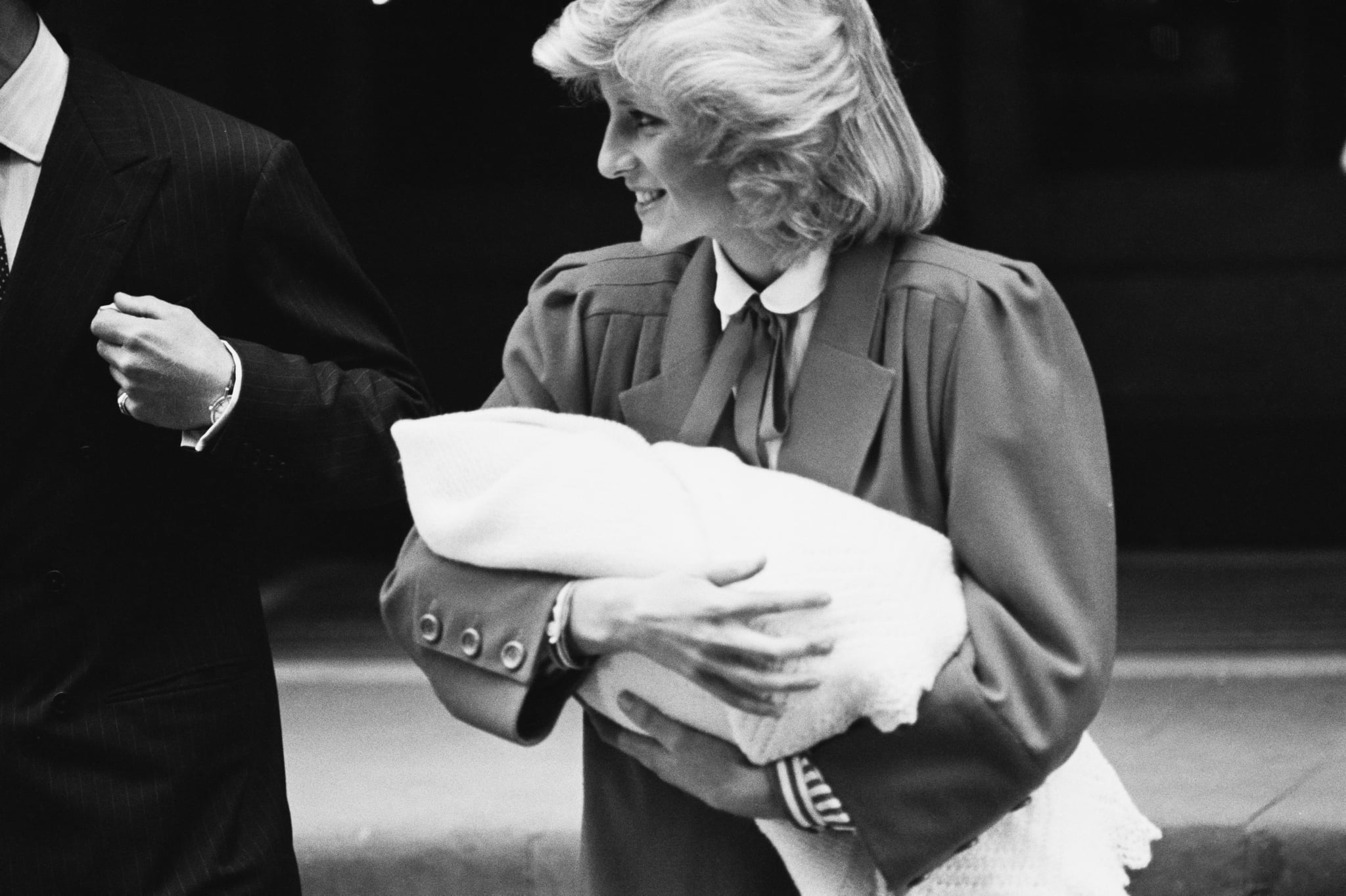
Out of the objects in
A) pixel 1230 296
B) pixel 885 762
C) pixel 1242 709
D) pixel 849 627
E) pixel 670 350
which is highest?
pixel 670 350

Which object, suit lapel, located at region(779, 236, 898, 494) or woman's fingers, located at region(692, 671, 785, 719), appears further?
suit lapel, located at region(779, 236, 898, 494)

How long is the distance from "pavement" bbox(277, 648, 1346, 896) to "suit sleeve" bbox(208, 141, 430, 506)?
1690 mm

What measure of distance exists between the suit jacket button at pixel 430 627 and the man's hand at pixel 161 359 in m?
0.54

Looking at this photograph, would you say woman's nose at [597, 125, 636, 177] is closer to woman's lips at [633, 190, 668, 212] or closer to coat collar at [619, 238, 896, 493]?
woman's lips at [633, 190, 668, 212]

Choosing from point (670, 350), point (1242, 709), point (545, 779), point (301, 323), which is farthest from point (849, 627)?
point (1242, 709)

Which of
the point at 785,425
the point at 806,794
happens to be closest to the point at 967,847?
the point at 806,794

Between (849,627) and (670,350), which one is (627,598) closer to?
(849,627)

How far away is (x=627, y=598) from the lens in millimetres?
1909

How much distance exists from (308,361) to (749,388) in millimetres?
823

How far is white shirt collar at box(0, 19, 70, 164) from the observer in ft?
8.30

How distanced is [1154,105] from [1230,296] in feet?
2.21

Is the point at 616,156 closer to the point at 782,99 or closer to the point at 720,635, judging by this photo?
the point at 782,99

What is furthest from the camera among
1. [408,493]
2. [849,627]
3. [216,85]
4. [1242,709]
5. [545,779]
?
[216,85]

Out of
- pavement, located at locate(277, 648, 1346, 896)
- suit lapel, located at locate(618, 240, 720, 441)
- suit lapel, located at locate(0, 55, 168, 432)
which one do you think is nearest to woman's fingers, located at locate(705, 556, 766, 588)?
suit lapel, located at locate(618, 240, 720, 441)
